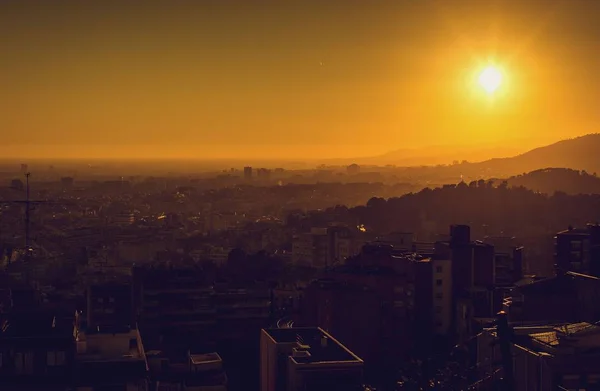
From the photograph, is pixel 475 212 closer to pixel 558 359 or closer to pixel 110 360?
pixel 558 359

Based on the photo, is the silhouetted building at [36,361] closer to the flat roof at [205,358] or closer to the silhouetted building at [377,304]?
the flat roof at [205,358]

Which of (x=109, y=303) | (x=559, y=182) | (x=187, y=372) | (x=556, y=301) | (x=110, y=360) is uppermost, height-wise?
(x=559, y=182)

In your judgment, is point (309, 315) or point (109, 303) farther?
point (109, 303)

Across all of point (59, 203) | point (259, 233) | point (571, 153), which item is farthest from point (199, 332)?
point (571, 153)

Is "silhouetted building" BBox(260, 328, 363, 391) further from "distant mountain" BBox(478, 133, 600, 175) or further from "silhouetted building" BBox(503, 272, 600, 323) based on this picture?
"distant mountain" BBox(478, 133, 600, 175)

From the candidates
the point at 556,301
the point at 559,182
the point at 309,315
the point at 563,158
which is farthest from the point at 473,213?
the point at 563,158

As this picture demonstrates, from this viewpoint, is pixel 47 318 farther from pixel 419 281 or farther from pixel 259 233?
pixel 259 233

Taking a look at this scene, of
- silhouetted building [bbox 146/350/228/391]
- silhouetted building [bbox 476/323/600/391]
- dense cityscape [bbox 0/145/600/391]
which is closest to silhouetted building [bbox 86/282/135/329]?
dense cityscape [bbox 0/145/600/391]
